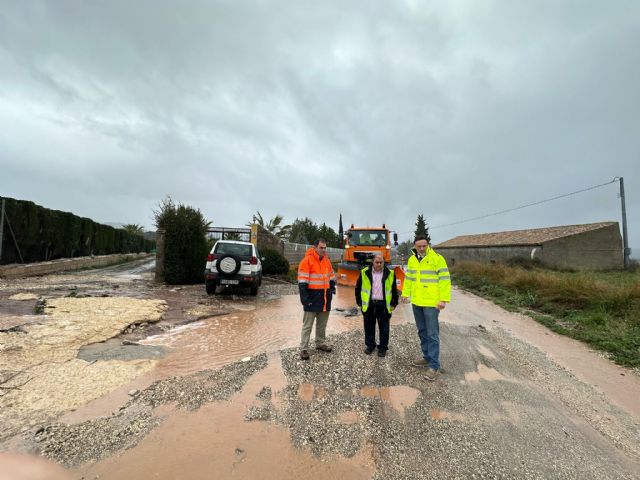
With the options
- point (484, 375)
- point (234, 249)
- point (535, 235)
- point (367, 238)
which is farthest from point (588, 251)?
point (484, 375)

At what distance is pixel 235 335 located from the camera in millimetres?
6086

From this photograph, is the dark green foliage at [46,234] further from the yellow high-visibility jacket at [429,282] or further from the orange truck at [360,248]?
the yellow high-visibility jacket at [429,282]

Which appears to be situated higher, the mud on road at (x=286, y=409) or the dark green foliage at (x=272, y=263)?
the dark green foliage at (x=272, y=263)

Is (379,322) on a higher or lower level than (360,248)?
lower

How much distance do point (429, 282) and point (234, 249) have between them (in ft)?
24.8

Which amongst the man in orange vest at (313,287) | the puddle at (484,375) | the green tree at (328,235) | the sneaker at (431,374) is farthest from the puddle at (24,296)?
the green tree at (328,235)

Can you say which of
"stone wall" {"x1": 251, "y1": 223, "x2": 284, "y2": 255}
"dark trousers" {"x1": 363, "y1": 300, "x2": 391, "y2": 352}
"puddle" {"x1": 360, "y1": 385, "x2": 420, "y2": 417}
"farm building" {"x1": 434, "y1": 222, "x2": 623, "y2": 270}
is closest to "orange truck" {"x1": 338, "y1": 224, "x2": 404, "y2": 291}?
"stone wall" {"x1": 251, "y1": 223, "x2": 284, "y2": 255}

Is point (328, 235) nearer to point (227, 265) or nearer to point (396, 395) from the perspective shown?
point (227, 265)

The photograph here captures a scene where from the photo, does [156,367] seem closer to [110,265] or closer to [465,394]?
[465,394]

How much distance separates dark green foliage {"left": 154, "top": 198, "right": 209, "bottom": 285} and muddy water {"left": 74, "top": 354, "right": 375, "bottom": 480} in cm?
983

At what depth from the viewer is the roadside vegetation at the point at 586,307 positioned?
656cm

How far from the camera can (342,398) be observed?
11.7 ft

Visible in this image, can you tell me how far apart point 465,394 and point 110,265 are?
22.9m

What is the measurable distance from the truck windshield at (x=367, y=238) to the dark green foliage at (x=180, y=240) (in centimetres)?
616
